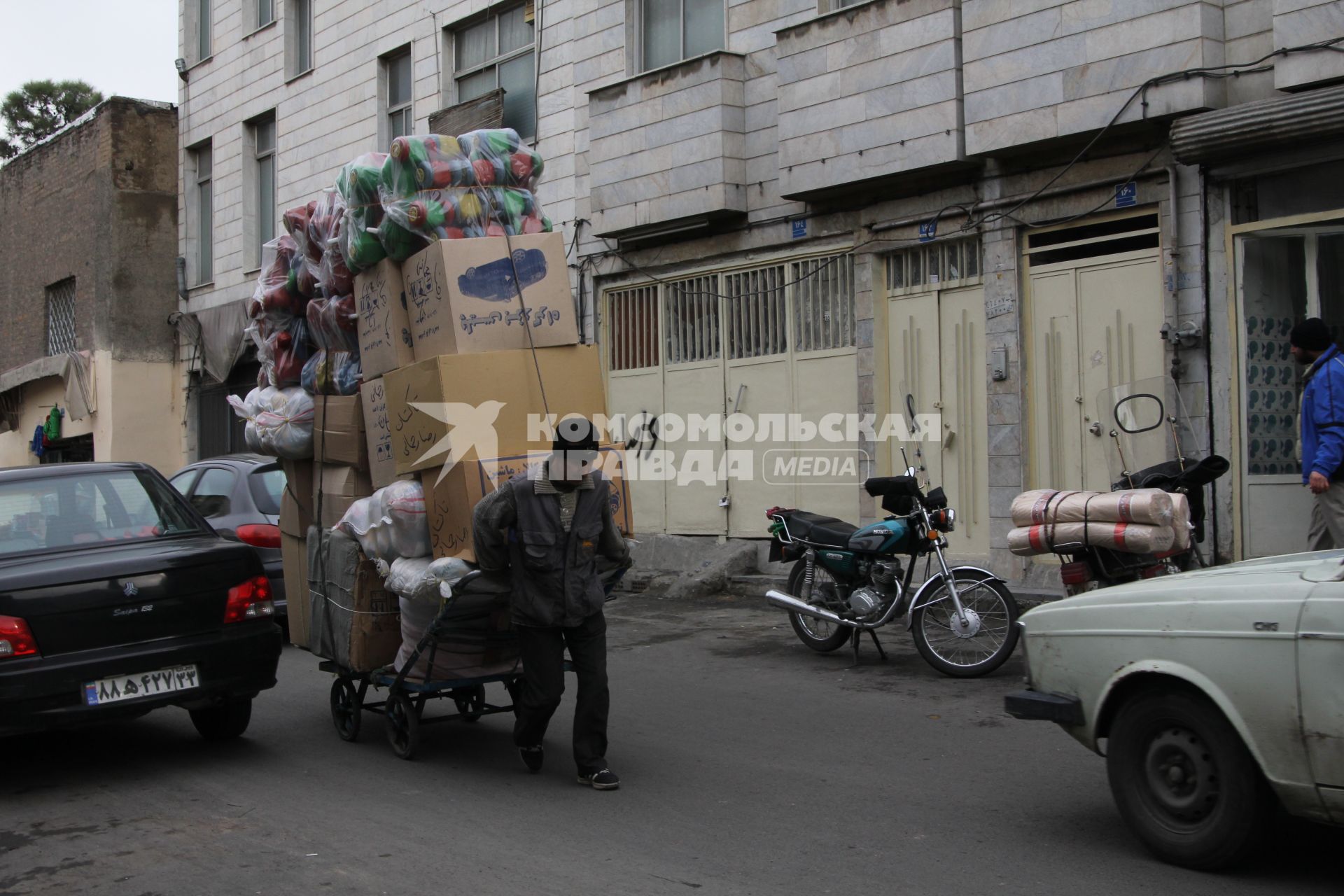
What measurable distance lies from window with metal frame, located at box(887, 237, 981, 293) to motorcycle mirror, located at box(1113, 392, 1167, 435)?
198 cm

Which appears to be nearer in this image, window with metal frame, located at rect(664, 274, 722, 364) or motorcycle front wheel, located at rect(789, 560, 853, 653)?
motorcycle front wheel, located at rect(789, 560, 853, 653)

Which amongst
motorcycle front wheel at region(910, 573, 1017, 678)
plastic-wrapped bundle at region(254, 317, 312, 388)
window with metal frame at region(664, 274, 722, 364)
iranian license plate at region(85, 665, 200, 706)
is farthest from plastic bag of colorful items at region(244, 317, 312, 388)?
window with metal frame at region(664, 274, 722, 364)

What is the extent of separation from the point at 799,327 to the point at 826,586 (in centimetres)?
459

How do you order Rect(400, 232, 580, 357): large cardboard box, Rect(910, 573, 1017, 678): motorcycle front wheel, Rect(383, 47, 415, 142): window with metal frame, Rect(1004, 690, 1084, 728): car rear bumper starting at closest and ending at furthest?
Rect(1004, 690, 1084, 728): car rear bumper < Rect(400, 232, 580, 357): large cardboard box < Rect(910, 573, 1017, 678): motorcycle front wheel < Rect(383, 47, 415, 142): window with metal frame

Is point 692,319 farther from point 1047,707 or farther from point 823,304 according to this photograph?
point 1047,707

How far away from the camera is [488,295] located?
6395mm

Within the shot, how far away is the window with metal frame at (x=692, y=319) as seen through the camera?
14133 mm

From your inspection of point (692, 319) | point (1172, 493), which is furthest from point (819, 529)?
point (692, 319)

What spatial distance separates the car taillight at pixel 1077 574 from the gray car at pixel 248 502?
5.98 meters

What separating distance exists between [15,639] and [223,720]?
145 cm

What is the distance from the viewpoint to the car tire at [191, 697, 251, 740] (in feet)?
23.1

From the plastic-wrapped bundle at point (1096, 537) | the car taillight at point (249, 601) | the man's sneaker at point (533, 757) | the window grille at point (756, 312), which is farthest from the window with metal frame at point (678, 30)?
the man's sneaker at point (533, 757)

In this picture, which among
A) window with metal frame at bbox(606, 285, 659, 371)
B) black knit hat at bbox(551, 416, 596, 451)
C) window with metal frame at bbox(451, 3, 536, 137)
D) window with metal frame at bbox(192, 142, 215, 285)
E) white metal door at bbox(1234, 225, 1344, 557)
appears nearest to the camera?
black knit hat at bbox(551, 416, 596, 451)

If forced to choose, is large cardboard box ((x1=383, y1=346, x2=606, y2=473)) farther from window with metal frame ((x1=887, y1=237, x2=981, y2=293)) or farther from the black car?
window with metal frame ((x1=887, y1=237, x2=981, y2=293))
